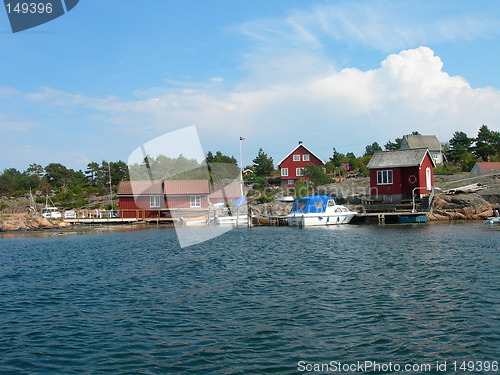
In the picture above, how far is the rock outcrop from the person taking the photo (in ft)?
139

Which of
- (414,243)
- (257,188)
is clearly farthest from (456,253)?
(257,188)

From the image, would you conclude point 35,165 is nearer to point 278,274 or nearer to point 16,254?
point 16,254

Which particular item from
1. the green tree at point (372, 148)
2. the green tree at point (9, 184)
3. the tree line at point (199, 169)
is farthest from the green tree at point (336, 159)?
the green tree at point (9, 184)

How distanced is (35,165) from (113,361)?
311 feet

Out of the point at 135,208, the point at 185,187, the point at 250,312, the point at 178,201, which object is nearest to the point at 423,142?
the point at 185,187

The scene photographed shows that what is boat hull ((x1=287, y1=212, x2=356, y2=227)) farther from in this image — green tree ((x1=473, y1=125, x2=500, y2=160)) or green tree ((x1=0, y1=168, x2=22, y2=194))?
green tree ((x1=0, y1=168, x2=22, y2=194))

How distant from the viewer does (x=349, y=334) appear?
1048 centimetres

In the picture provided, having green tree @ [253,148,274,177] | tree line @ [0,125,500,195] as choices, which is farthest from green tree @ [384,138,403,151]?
green tree @ [253,148,274,177]

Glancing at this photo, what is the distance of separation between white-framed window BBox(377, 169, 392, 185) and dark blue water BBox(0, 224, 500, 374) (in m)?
23.9

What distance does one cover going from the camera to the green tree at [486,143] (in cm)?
6938

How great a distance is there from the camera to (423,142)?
80.8 m

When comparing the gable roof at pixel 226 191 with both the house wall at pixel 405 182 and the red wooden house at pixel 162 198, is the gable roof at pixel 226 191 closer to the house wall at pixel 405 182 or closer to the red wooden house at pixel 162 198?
the red wooden house at pixel 162 198

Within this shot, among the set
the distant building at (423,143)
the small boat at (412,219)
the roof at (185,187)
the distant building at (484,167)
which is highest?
the distant building at (423,143)

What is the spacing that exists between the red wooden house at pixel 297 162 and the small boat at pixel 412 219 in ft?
93.8
